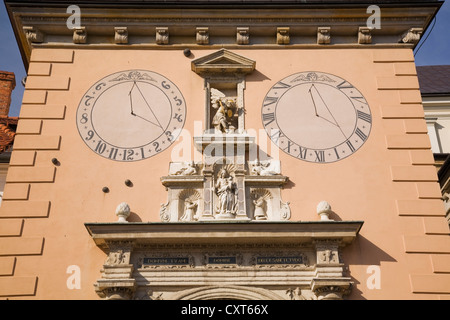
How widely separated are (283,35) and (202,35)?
1.64 metres

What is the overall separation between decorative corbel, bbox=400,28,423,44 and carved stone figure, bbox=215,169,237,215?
4795 mm

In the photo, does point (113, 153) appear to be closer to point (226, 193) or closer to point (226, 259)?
point (226, 193)

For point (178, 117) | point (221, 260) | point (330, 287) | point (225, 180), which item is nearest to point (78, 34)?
point (178, 117)

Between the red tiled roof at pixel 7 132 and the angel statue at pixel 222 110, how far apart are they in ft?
20.0

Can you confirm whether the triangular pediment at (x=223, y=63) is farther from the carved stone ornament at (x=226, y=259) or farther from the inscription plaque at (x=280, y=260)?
the inscription plaque at (x=280, y=260)

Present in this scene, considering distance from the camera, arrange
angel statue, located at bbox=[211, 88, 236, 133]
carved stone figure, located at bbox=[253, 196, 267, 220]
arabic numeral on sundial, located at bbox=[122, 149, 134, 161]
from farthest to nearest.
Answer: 1. angel statue, located at bbox=[211, 88, 236, 133]
2. arabic numeral on sundial, located at bbox=[122, 149, 134, 161]
3. carved stone figure, located at bbox=[253, 196, 267, 220]

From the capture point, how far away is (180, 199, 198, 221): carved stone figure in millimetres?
10047

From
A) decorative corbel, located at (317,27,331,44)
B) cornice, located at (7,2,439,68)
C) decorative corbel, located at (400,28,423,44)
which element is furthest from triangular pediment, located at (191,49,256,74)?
decorative corbel, located at (400,28,423,44)

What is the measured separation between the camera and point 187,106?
37.0 ft

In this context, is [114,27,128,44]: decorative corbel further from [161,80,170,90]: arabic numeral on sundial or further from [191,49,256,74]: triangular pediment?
[191,49,256,74]: triangular pediment

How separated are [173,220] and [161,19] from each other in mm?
4357

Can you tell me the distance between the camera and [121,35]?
12008 mm

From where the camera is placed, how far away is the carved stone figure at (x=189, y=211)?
396 inches

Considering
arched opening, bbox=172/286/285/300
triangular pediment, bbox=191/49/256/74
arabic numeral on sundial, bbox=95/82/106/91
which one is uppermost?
triangular pediment, bbox=191/49/256/74
